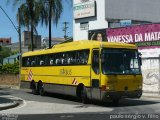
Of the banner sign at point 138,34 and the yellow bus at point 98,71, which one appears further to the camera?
the banner sign at point 138,34

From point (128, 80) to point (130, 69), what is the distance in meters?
0.62

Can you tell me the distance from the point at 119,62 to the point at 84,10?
31.2m

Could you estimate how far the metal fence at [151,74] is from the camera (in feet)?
106

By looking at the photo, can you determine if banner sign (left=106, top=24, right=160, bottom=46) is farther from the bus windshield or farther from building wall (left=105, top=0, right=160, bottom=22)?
building wall (left=105, top=0, right=160, bottom=22)

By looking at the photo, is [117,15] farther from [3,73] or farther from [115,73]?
[115,73]

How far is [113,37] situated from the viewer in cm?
3778

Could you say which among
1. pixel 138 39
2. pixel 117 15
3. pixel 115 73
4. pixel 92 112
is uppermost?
pixel 117 15

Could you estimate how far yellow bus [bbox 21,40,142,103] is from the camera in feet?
70.0

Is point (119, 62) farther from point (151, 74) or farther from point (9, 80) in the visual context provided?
point (9, 80)

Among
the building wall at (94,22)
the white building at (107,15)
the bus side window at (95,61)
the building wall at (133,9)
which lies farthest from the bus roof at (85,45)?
the building wall at (133,9)

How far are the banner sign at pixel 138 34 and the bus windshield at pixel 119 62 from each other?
464 inches

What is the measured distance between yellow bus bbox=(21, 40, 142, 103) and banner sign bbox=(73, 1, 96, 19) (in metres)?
24.8

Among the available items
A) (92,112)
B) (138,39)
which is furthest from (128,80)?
(138,39)

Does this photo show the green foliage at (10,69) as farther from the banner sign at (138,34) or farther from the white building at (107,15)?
the banner sign at (138,34)
